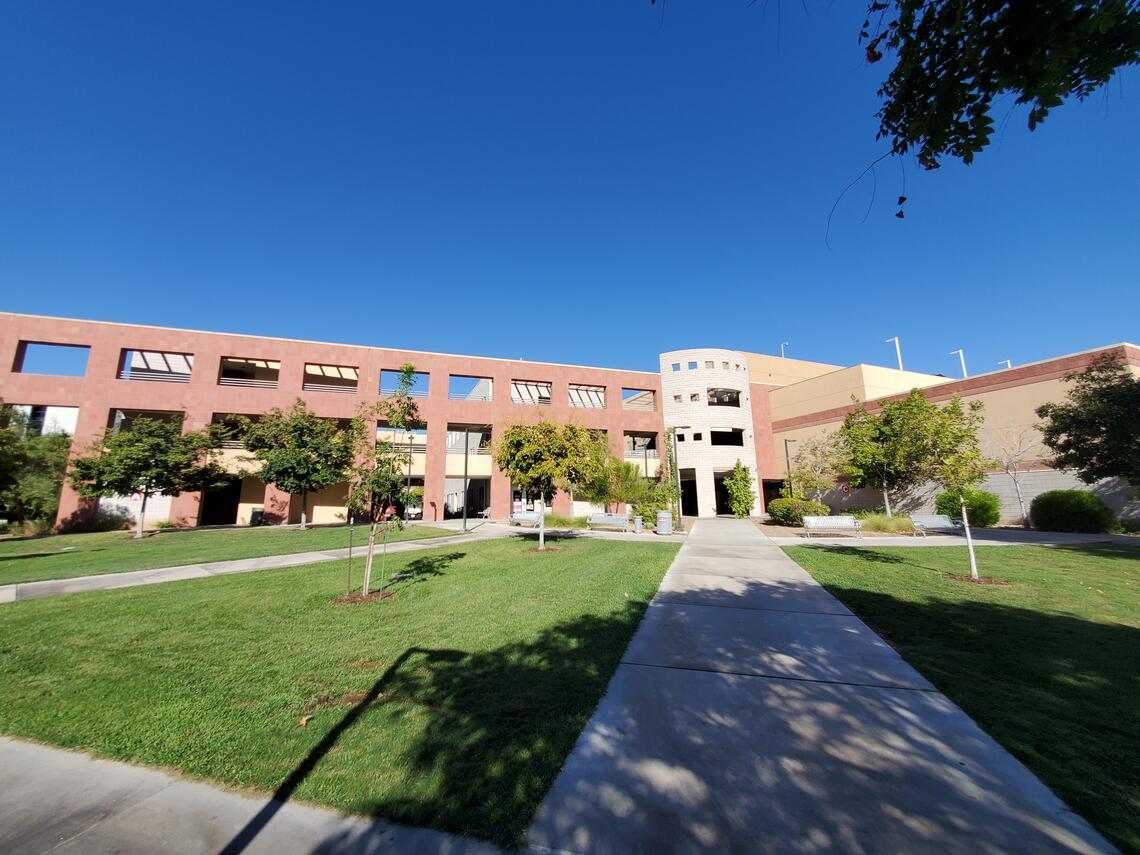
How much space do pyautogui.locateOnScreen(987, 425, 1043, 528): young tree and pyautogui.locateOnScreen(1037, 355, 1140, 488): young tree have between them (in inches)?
108

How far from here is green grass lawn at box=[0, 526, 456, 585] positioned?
995 cm

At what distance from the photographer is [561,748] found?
2.93 meters

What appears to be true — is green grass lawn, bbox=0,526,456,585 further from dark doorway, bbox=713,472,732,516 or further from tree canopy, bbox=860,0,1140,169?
dark doorway, bbox=713,472,732,516

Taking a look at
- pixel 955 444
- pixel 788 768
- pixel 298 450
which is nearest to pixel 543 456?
pixel 788 768

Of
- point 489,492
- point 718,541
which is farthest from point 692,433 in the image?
point 718,541

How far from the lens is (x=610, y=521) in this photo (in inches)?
858

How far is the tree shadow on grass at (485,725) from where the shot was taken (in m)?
2.32

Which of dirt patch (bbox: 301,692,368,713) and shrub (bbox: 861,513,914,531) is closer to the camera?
dirt patch (bbox: 301,692,368,713)

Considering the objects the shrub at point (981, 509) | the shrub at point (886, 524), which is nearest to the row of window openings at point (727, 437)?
the shrub at point (886, 524)

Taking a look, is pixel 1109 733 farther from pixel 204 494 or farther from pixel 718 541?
pixel 204 494

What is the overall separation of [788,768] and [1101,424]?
72.4 ft

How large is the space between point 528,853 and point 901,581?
30.1ft

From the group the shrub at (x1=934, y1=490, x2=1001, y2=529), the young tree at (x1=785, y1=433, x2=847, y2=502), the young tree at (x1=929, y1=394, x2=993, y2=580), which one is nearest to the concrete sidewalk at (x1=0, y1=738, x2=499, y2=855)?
the young tree at (x1=929, y1=394, x2=993, y2=580)

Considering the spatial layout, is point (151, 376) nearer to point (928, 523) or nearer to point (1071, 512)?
point (928, 523)
